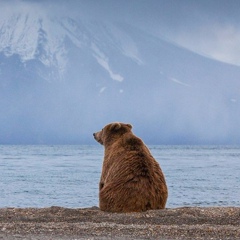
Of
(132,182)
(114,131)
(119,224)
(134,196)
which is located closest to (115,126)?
(114,131)

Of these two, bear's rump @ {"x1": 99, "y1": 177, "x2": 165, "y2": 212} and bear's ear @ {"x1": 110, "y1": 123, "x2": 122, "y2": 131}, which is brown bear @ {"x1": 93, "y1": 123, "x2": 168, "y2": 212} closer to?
bear's rump @ {"x1": 99, "y1": 177, "x2": 165, "y2": 212}

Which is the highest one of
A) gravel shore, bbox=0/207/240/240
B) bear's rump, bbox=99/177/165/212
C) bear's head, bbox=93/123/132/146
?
bear's head, bbox=93/123/132/146

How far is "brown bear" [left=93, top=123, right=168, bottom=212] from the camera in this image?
1128cm

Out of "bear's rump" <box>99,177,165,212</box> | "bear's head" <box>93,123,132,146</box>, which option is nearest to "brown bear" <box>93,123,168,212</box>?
"bear's rump" <box>99,177,165,212</box>

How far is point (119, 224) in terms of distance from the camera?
33.1 feet

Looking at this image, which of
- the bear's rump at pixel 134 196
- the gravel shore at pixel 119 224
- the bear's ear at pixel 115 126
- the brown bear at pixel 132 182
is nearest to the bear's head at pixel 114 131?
the bear's ear at pixel 115 126

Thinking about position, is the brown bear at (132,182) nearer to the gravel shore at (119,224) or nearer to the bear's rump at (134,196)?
the bear's rump at (134,196)

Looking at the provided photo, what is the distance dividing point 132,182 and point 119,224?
1.31 m

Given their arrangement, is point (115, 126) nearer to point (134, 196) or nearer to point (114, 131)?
point (114, 131)

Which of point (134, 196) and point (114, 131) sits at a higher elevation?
point (114, 131)

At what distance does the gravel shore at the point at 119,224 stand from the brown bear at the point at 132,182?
0.27 meters

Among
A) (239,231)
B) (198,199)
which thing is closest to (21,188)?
(198,199)

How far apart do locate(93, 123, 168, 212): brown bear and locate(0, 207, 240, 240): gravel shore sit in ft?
0.89

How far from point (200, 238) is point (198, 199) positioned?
787 inches
